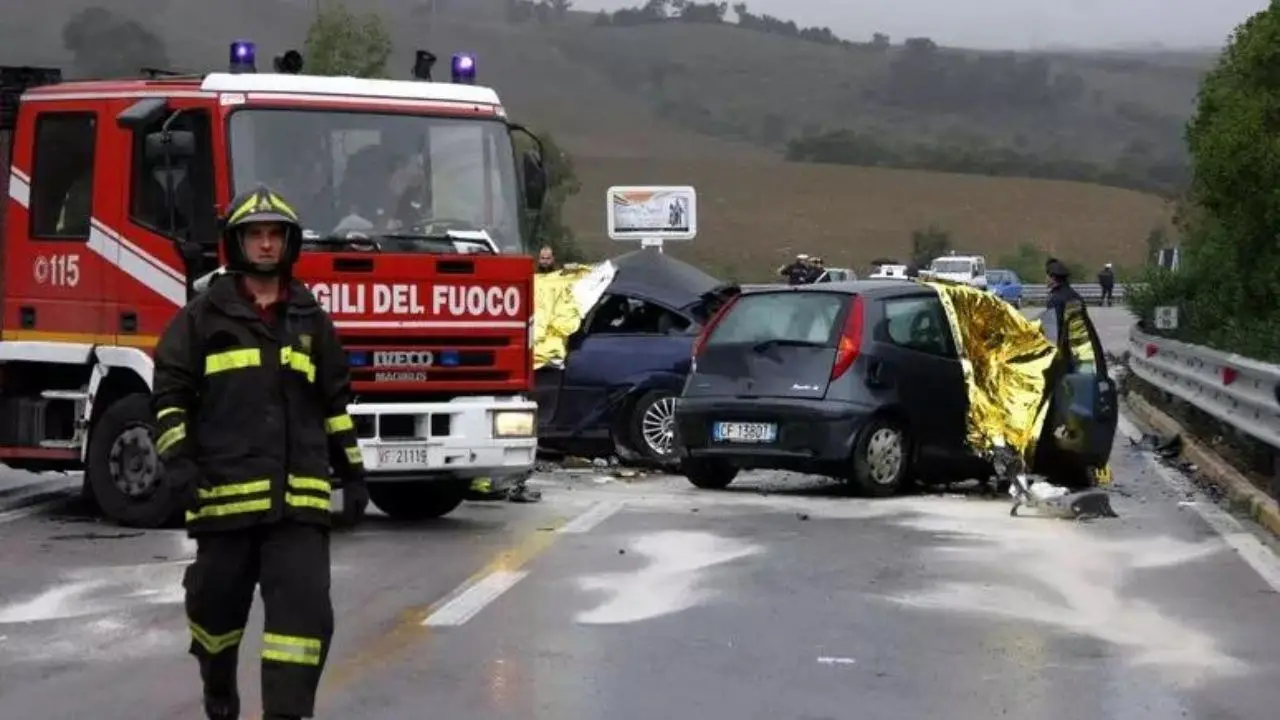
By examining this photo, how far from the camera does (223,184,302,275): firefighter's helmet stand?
21.4 ft

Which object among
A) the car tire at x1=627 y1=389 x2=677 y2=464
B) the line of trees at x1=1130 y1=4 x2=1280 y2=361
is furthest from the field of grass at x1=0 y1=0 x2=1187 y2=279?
the car tire at x1=627 y1=389 x2=677 y2=464

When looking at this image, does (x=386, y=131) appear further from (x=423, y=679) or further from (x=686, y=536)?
(x=423, y=679)

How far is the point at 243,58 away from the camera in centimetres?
1348

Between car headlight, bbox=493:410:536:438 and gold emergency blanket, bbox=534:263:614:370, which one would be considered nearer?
car headlight, bbox=493:410:536:438

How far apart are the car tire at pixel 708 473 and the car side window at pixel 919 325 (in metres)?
1.64

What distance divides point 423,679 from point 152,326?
5.17m

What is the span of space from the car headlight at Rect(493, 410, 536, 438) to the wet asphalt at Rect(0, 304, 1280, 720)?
65cm

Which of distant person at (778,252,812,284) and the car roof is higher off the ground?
the car roof

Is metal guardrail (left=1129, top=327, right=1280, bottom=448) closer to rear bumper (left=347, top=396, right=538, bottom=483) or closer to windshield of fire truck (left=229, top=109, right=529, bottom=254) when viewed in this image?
rear bumper (left=347, top=396, right=538, bottom=483)

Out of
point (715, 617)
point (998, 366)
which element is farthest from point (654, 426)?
point (715, 617)

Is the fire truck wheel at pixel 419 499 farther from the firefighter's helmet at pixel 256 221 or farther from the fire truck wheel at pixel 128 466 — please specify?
the firefighter's helmet at pixel 256 221

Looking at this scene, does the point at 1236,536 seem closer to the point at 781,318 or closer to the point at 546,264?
the point at 781,318

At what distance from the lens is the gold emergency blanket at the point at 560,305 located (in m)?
17.7

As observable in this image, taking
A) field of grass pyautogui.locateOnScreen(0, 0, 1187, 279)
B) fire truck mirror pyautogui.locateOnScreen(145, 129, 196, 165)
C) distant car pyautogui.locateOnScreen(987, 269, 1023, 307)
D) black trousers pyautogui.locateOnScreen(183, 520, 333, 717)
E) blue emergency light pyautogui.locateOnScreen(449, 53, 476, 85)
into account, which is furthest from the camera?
field of grass pyautogui.locateOnScreen(0, 0, 1187, 279)
